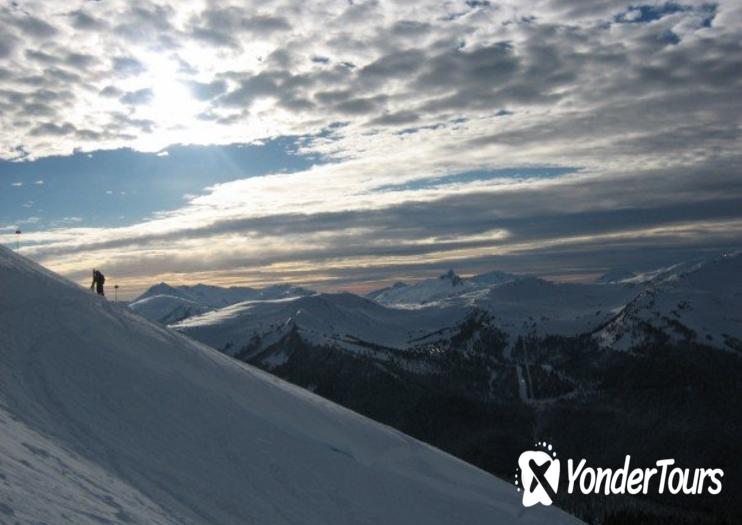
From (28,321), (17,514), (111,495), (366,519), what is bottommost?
(366,519)

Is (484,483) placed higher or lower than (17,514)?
lower

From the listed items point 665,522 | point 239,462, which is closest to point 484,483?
point 239,462

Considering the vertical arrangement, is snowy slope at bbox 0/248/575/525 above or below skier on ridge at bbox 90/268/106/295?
below

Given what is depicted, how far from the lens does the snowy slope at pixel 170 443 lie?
19.1 meters

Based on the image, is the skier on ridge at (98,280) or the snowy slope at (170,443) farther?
the skier on ridge at (98,280)

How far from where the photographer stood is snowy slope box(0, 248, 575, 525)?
1909cm

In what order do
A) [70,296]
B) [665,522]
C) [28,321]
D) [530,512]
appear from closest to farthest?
[28,321], [70,296], [530,512], [665,522]

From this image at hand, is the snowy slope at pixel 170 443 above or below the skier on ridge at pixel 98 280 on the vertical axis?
below

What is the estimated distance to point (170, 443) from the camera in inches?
1050

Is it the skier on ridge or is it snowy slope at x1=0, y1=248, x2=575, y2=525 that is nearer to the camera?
snowy slope at x1=0, y1=248, x2=575, y2=525

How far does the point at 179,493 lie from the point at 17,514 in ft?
34.8

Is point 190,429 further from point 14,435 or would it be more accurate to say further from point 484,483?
point 484,483

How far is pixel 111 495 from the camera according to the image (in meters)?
18.4

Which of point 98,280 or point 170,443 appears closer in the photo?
point 170,443
